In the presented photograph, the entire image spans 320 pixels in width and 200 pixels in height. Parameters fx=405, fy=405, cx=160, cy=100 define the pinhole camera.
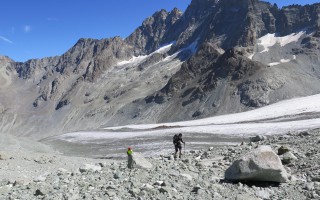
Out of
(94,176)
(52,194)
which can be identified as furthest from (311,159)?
(52,194)

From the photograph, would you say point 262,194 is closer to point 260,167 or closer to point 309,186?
point 260,167

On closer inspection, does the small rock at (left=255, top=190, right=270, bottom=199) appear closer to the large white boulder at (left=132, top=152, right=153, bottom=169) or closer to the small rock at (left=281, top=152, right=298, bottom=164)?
the small rock at (left=281, top=152, right=298, bottom=164)

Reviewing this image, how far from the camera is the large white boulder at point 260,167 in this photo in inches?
528

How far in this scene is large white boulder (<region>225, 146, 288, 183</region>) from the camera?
1341 centimetres

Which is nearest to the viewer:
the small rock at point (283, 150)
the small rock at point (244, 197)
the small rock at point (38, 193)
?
the small rock at point (38, 193)

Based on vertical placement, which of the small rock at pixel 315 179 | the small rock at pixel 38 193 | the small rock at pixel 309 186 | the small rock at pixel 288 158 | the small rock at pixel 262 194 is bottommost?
the small rock at pixel 262 194

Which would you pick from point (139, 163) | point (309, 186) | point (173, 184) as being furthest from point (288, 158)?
point (139, 163)

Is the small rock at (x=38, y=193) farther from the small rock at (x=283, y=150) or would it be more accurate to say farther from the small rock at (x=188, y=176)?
the small rock at (x=283, y=150)

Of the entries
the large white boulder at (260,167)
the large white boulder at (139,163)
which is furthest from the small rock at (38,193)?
the large white boulder at (260,167)

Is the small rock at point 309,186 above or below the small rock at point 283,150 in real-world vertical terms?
below

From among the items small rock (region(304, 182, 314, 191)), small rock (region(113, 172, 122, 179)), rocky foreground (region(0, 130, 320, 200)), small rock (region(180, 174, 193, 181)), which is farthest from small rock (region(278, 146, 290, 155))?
small rock (region(113, 172, 122, 179))

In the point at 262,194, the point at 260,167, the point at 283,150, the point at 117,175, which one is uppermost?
the point at 283,150

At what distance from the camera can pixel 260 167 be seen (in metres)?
13.4

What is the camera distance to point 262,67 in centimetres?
15300
